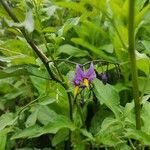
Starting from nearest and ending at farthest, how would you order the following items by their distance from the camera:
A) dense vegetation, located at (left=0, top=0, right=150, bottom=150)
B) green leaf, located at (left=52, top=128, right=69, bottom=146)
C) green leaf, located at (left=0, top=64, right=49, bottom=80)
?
dense vegetation, located at (left=0, top=0, right=150, bottom=150), green leaf, located at (left=0, top=64, right=49, bottom=80), green leaf, located at (left=52, top=128, right=69, bottom=146)

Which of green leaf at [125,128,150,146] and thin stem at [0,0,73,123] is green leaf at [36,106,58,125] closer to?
thin stem at [0,0,73,123]

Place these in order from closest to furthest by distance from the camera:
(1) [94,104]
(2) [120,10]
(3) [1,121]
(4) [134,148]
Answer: (2) [120,10], (4) [134,148], (3) [1,121], (1) [94,104]

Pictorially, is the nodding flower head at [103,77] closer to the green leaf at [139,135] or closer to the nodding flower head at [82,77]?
the nodding flower head at [82,77]

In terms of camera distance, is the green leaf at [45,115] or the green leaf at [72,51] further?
the green leaf at [72,51]

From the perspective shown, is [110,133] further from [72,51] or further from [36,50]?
[72,51]

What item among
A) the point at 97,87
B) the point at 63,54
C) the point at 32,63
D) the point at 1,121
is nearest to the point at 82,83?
the point at 97,87

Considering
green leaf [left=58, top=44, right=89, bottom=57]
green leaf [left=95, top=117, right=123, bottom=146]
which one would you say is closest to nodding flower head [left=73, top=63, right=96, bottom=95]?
green leaf [left=95, top=117, right=123, bottom=146]

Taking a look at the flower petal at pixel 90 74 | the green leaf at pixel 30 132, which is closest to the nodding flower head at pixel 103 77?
the flower petal at pixel 90 74

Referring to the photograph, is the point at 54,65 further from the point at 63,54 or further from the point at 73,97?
the point at 63,54
